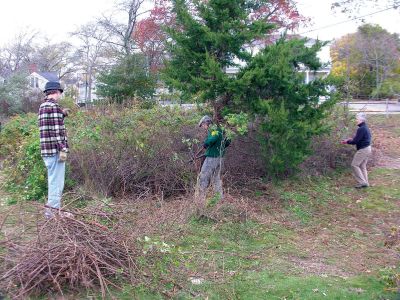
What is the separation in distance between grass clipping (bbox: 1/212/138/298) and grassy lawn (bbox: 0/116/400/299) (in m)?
0.20

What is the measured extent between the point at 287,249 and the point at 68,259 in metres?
3.22

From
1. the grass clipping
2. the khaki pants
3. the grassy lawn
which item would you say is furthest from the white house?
the khaki pants

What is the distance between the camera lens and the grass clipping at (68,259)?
4.52 m

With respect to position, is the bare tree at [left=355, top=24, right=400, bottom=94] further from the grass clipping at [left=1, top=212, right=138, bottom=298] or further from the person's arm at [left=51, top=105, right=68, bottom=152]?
the grass clipping at [left=1, top=212, right=138, bottom=298]

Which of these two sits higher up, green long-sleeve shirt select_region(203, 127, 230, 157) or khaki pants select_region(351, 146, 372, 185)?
green long-sleeve shirt select_region(203, 127, 230, 157)

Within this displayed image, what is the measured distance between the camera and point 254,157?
32.1 ft

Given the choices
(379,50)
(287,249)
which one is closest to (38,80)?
(379,50)

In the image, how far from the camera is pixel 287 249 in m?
6.69

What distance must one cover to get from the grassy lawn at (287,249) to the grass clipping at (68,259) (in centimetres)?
20

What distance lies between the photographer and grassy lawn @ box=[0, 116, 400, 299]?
5.18 meters

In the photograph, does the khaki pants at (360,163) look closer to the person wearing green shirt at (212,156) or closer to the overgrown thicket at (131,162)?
the person wearing green shirt at (212,156)

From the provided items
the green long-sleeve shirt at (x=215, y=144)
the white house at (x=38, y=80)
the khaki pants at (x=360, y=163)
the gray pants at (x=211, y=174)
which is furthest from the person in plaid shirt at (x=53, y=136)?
the khaki pants at (x=360, y=163)

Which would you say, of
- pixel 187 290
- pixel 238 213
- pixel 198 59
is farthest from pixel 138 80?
pixel 187 290

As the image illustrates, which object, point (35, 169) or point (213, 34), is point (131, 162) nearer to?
point (35, 169)
